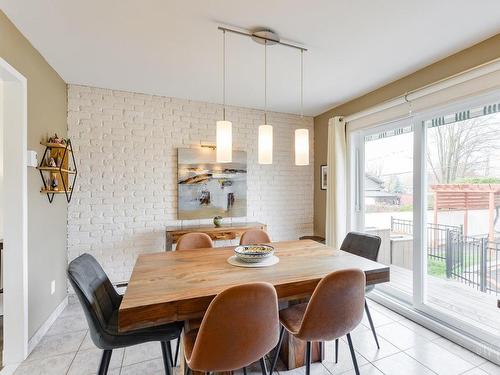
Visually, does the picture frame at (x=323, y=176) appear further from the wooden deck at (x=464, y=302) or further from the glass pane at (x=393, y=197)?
the wooden deck at (x=464, y=302)

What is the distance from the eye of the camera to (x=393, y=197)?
3029 millimetres

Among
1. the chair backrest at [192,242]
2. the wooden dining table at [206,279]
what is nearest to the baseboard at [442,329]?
the wooden dining table at [206,279]

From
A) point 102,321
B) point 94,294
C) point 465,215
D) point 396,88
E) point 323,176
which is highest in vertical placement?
point 396,88

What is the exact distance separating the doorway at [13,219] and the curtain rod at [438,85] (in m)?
3.20

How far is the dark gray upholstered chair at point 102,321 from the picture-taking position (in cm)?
134

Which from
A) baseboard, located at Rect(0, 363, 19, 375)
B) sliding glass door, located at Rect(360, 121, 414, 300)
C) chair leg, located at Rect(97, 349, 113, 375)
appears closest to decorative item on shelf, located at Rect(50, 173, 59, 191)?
baseboard, located at Rect(0, 363, 19, 375)

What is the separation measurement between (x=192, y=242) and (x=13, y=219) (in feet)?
4.37

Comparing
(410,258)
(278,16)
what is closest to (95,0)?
(278,16)

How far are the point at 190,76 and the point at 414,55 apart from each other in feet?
6.71

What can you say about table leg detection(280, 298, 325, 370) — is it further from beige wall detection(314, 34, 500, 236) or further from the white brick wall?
beige wall detection(314, 34, 500, 236)

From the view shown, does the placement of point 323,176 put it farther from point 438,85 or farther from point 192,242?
Result: point 192,242

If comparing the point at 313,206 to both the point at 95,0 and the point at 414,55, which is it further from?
the point at 95,0

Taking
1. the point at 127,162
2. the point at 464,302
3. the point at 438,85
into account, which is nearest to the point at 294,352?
the point at 464,302

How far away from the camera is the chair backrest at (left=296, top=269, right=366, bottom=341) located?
1377mm
